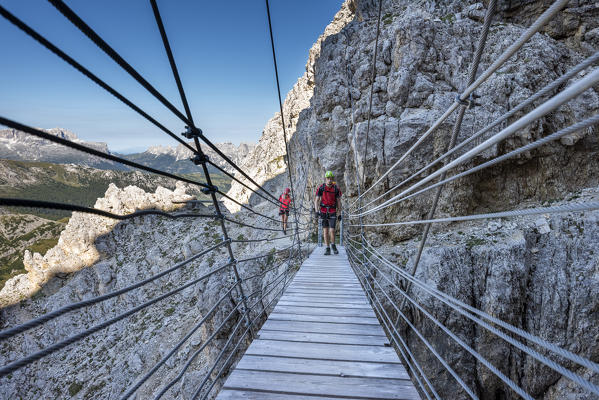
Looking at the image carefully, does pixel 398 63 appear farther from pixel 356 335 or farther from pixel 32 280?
pixel 32 280

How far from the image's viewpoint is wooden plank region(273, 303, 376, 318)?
3336 mm

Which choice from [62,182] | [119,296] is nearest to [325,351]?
[119,296]

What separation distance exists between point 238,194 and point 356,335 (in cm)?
4268

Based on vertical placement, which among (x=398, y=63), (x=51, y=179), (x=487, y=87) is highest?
(x=51, y=179)

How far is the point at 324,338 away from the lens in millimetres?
2758

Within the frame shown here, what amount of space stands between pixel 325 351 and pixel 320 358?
5.1 inches

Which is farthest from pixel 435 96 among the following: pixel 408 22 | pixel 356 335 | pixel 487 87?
pixel 356 335

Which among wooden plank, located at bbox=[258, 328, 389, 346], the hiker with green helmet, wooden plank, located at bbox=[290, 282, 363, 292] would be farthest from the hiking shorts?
wooden plank, located at bbox=[258, 328, 389, 346]

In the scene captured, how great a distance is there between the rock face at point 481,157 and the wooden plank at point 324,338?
5.61 metres

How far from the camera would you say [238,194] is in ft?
144

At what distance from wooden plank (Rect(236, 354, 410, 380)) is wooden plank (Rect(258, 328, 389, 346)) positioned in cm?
34

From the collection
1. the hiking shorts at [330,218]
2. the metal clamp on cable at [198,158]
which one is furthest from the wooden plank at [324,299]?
the hiking shorts at [330,218]

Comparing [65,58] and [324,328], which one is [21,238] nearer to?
[324,328]

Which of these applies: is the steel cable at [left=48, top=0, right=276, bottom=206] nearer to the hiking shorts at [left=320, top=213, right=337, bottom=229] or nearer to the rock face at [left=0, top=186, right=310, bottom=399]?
the hiking shorts at [left=320, top=213, right=337, bottom=229]
